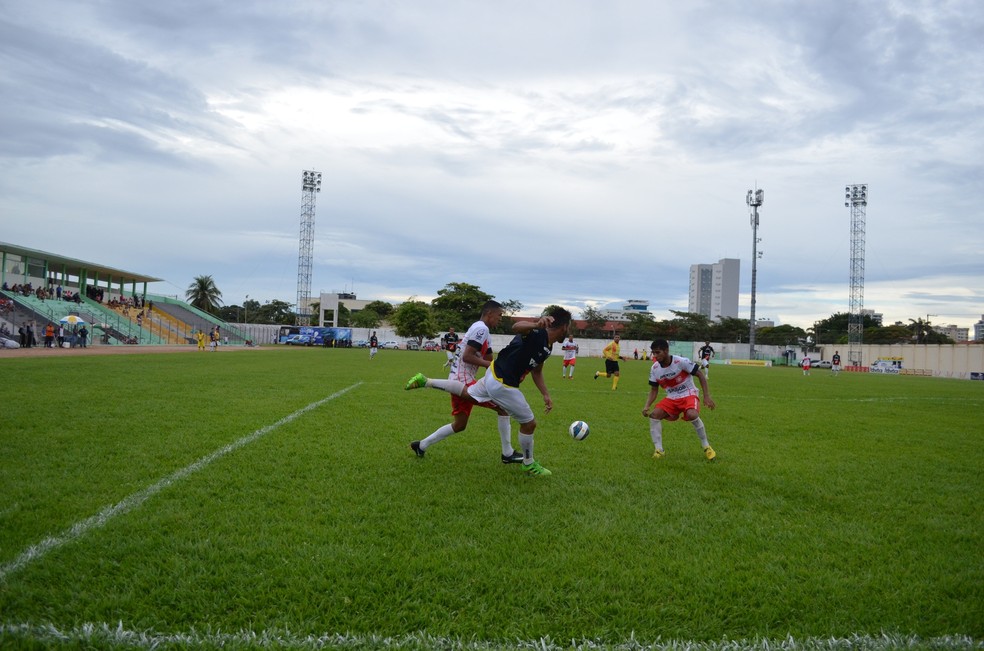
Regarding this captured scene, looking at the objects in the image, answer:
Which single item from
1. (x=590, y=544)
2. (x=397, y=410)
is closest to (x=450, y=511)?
(x=590, y=544)

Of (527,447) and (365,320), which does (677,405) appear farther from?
(365,320)

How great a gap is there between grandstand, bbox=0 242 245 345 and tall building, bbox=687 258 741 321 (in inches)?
3775

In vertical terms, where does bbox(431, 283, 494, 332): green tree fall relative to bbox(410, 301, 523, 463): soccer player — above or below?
above

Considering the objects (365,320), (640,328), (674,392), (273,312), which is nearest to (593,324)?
(640,328)

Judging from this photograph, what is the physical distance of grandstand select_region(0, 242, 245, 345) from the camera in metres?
39.2

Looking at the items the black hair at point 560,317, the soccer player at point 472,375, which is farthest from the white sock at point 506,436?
the black hair at point 560,317

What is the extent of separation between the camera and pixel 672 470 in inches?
283

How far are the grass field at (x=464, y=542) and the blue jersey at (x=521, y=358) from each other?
3.52 ft

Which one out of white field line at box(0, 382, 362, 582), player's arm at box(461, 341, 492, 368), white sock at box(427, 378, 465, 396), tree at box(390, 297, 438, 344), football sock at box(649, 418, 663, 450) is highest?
tree at box(390, 297, 438, 344)

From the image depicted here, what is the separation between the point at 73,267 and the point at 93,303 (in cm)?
470

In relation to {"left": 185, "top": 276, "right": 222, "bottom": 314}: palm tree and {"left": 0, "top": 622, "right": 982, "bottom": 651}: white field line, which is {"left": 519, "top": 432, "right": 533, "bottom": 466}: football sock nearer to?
{"left": 0, "top": 622, "right": 982, "bottom": 651}: white field line

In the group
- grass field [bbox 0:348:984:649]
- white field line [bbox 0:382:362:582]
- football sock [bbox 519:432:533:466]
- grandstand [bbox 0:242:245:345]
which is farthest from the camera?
grandstand [bbox 0:242:245:345]

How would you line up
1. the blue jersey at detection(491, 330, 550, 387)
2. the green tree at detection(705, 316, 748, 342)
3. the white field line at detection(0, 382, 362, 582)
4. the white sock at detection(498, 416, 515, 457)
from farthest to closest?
1. the green tree at detection(705, 316, 748, 342)
2. the white sock at detection(498, 416, 515, 457)
3. the blue jersey at detection(491, 330, 550, 387)
4. the white field line at detection(0, 382, 362, 582)

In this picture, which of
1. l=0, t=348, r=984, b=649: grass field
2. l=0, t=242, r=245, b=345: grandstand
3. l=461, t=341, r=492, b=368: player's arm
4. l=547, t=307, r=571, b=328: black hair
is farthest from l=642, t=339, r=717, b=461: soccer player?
l=0, t=242, r=245, b=345: grandstand
